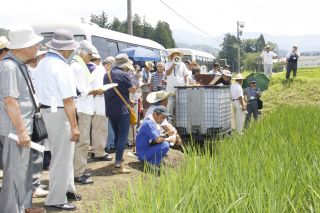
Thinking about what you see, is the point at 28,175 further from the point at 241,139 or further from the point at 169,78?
the point at 169,78

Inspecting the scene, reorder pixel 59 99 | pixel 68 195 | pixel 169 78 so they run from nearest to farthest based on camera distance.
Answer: pixel 59 99
pixel 68 195
pixel 169 78

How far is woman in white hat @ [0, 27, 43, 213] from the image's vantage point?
9.72ft

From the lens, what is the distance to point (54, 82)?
3.48m

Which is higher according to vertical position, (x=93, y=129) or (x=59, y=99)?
(x=59, y=99)

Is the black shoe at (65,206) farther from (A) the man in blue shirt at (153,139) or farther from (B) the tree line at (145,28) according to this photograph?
(B) the tree line at (145,28)

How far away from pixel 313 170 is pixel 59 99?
1.97m

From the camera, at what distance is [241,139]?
430 cm

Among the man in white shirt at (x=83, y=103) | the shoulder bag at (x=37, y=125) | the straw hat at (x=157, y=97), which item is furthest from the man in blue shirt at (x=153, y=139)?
the shoulder bag at (x=37, y=125)

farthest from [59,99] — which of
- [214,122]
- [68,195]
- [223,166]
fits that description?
[214,122]

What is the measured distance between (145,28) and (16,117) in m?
72.5

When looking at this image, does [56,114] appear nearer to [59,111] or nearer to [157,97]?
[59,111]

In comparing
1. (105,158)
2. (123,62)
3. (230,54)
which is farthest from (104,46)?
(230,54)

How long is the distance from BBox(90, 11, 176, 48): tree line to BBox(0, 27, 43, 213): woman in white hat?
66.3 m

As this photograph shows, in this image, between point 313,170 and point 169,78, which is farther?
point 169,78
